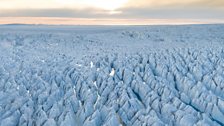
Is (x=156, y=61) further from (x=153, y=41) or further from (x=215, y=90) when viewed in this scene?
(x=153, y=41)

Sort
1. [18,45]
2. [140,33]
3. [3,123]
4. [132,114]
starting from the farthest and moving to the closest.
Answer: [140,33]
[18,45]
[132,114]
[3,123]

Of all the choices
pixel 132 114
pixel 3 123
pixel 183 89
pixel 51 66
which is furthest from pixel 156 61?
pixel 3 123

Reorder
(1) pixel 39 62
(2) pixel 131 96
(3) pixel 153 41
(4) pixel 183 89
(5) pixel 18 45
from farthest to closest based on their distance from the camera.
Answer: (3) pixel 153 41 < (5) pixel 18 45 < (1) pixel 39 62 < (4) pixel 183 89 < (2) pixel 131 96

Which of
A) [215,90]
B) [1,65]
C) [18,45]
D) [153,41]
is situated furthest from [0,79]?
[153,41]

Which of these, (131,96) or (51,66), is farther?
(51,66)

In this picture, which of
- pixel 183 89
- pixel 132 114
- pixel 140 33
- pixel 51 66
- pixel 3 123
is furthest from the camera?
pixel 140 33

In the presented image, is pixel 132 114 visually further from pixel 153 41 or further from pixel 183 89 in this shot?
pixel 153 41
